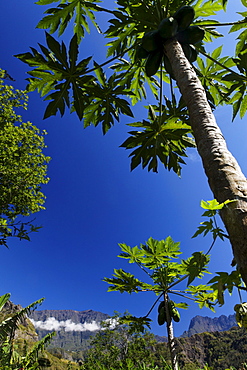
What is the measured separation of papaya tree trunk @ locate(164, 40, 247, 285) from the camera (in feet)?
3.29

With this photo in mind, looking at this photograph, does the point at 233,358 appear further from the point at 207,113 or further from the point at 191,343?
the point at 207,113

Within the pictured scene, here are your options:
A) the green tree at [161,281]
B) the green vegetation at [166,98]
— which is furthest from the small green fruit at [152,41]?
the green tree at [161,281]

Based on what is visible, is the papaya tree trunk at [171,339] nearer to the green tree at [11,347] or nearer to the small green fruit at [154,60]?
the small green fruit at [154,60]

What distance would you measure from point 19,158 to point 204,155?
1198cm

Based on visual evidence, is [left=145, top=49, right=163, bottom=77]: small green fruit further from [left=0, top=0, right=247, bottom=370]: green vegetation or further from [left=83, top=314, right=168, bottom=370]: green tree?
[left=83, top=314, right=168, bottom=370]: green tree

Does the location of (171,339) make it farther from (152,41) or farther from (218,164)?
(152,41)

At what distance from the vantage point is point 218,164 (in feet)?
4.36

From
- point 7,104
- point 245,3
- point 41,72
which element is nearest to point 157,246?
point 41,72

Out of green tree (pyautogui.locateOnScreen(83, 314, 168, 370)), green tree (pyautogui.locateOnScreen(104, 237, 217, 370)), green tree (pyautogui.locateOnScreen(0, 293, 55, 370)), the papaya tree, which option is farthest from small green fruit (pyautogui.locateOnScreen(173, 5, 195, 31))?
green tree (pyautogui.locateOnScreen(83, 314, 168, 370))

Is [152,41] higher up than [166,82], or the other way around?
[166,82]

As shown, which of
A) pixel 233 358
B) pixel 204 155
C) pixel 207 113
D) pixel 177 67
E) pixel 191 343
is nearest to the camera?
pixel 204 155

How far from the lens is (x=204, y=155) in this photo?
4.84 feet

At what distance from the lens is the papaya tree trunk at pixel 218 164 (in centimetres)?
100

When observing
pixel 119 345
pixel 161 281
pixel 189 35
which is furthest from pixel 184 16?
pixel 119 345
